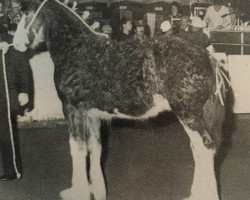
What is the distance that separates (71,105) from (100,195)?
41 centimetres

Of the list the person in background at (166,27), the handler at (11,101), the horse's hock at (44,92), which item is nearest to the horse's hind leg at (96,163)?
the horse's hock at (44,92)

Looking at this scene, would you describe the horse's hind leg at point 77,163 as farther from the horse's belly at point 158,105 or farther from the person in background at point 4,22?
the person in background at point 4,22

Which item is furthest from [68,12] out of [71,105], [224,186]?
[224,186]

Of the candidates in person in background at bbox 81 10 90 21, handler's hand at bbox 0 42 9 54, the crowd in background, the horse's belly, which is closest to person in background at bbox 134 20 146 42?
the crowd in background

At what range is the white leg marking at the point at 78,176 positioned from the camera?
2.00m

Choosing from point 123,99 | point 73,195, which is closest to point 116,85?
point 123,99

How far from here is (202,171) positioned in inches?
74.5

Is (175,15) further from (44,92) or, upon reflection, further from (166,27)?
(44,92)

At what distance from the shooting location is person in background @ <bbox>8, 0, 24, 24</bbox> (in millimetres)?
2033

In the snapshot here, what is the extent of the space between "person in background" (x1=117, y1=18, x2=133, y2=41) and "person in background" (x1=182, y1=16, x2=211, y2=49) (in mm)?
235

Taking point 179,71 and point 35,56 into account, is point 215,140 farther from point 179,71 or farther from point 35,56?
point 35,56

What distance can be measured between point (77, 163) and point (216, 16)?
2.90ft

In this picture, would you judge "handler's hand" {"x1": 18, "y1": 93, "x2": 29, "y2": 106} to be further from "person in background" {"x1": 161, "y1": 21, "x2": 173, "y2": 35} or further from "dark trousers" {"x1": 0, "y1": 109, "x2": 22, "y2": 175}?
"person in background" {"x1": 161, "y1": 21, "x2": 173, "y2": 35}

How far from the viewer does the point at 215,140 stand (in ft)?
6.13
